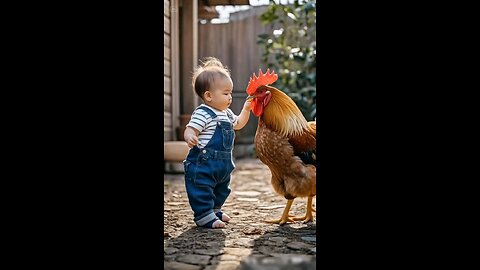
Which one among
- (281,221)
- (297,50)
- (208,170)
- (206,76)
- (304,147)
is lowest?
(281,221)

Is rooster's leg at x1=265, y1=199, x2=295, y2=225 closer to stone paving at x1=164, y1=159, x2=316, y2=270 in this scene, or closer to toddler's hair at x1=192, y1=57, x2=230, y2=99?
stone paving at x1=164, y1=159, x2=316, y2=270

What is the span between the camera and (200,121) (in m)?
2.68

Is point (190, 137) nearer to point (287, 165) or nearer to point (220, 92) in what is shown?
point (220, 92)

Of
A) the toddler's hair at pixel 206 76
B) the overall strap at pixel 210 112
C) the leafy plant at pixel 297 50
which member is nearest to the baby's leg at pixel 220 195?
the overall strap at pixel 210 112

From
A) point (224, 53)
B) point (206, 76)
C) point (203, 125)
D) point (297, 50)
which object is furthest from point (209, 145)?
point (224, 53)

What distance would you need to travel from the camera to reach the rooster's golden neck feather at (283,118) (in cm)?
270

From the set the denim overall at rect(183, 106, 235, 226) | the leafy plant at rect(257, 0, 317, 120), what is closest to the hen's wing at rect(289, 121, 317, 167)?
the denim overall at rect(183, 106, 235, 226)

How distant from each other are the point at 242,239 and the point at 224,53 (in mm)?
7477

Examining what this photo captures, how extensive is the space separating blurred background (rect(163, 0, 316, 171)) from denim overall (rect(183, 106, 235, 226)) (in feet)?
7.13

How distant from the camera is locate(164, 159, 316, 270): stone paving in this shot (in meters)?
1.85

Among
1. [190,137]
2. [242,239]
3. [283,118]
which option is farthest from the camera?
[283,118]
